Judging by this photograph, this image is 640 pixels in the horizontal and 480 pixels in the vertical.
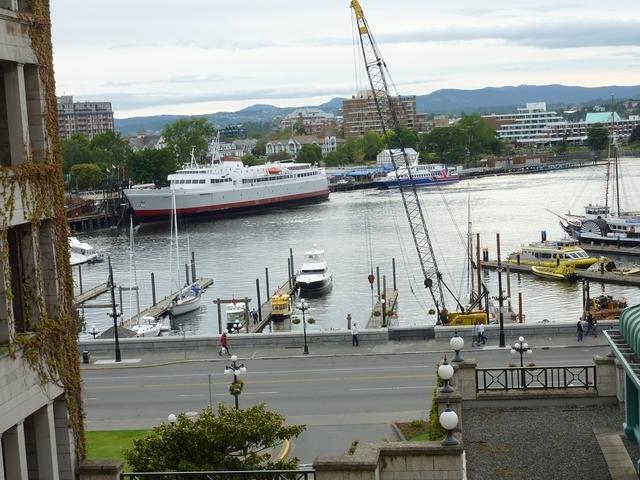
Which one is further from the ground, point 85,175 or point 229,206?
point 85,175

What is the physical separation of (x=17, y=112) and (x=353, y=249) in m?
90.9

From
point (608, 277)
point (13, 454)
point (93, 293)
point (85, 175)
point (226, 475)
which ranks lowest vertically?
point (608, 277)

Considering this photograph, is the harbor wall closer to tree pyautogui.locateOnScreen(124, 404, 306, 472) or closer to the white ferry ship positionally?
tree pyautogui.locateOnScreen(124, 404, 306, 472)

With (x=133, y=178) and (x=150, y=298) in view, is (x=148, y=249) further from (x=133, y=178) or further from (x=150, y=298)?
(x=133, y=178)

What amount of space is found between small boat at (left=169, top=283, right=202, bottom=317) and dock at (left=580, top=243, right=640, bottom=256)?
133ft

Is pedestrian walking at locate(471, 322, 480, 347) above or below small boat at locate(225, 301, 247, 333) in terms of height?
above

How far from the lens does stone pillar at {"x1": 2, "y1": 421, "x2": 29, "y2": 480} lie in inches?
506

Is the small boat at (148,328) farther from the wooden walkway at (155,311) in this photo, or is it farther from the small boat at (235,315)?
the small boat at (235,315)

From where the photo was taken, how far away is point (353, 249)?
341 ft

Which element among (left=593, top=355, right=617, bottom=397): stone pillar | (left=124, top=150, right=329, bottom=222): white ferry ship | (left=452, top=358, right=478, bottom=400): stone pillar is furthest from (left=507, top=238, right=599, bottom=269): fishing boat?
(left=124, top=150, right=329, bottom=222): white ferry ship

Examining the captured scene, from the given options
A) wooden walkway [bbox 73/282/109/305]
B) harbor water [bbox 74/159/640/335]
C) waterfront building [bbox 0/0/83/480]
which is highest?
waterfront building [bbox 0/0/83/480]

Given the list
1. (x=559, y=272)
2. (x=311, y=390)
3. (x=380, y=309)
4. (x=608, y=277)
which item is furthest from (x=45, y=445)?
(x=559, y=272)

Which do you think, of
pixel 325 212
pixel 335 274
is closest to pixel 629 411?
pixel 335 274

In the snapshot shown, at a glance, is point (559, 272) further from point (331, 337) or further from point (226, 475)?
point (226, 475)
